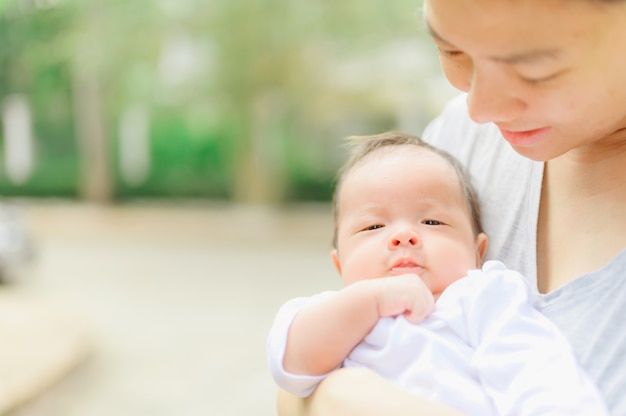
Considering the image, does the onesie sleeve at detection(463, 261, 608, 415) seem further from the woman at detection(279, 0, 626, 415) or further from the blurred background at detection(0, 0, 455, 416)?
the blurred background at detection(0, 0, 455, 416)

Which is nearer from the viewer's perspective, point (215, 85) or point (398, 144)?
point (398, 144)

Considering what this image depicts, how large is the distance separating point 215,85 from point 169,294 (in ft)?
9.43

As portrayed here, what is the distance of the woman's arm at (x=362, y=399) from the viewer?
38.2 inches

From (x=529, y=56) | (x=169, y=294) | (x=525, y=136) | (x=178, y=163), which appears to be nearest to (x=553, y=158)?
(x=525, y=136)

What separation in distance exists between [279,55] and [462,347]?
715cm

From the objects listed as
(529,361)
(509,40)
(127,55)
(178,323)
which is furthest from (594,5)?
(127,55)

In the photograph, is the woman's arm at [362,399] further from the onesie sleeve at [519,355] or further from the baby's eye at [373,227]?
the baby's eye at [373,227]

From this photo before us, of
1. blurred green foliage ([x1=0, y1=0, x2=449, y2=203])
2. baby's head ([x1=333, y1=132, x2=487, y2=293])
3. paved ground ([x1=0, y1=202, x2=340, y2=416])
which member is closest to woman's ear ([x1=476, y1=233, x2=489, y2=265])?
baby's head ([x1=333, y1=132, x2=487, y2=293])

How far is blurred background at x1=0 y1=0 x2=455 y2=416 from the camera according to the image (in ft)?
15.9

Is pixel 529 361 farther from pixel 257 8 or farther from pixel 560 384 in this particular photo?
pixel 257 8

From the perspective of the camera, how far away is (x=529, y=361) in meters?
0.99

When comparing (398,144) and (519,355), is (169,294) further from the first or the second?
(519,355)

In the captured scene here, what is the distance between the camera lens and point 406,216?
1.28 metres

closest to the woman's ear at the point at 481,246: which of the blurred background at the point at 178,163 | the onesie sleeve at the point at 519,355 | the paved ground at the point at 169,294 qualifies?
the onesie sleeve at the point at 519,355
